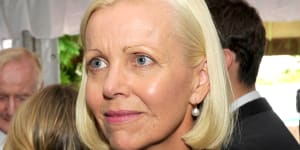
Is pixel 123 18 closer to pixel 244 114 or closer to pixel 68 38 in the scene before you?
pixel 244 114

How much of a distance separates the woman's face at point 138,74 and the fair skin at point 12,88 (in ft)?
5.11

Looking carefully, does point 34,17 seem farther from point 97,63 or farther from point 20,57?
point 97,63

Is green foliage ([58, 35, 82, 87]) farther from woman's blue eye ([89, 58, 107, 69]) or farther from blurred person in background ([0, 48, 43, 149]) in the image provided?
woman's blue eye ([89, 58, 107, 69])

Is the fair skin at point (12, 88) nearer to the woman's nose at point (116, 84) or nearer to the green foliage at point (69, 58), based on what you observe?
the green foliage at point (69, 58)

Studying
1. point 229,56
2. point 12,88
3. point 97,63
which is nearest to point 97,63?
point 97,63

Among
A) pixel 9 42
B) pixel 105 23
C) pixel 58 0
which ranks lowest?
pixel 105 23

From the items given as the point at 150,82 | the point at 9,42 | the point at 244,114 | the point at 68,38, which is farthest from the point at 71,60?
the point at 150,82

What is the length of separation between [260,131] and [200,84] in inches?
34.7

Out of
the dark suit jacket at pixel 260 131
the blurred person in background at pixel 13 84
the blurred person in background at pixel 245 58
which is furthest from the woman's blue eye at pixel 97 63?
the blurred person in background at pixel 13 84

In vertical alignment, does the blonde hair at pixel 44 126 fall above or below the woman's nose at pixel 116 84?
below

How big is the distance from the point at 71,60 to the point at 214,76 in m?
2.78

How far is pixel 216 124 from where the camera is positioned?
1.04m

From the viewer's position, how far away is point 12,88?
2.41 meters

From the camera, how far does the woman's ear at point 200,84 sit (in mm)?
953
